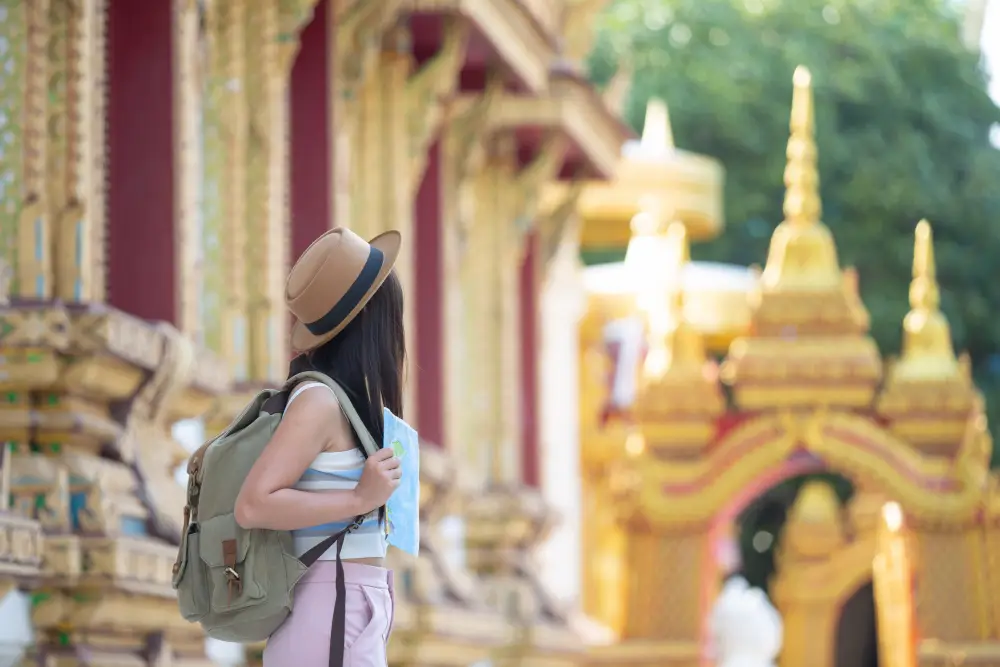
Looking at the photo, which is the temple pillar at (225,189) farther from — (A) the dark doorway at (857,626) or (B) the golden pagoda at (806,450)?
(A) the dark doorway at (857,626)

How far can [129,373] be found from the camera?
8.53 meters

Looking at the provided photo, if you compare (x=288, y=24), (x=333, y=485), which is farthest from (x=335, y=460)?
(x=288, y=24)

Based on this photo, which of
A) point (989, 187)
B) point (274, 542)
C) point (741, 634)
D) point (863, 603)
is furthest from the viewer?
point (989, 187)

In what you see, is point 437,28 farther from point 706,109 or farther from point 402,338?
point 706,109

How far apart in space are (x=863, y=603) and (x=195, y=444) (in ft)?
55.5

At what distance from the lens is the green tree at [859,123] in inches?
1428

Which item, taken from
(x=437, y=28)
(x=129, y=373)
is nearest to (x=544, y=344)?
(x=437, y=28)

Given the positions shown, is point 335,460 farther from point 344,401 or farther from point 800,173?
point 800,173

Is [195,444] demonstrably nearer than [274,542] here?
No

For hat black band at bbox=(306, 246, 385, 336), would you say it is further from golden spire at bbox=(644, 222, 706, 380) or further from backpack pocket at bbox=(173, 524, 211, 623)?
golden spire at bbox=(644, 222, 706, 380)

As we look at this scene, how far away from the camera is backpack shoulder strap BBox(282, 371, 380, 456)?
5375 millimetres

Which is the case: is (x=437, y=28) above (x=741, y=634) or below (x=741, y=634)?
above

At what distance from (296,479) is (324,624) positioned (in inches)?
11.9

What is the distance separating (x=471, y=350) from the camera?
1747cm
